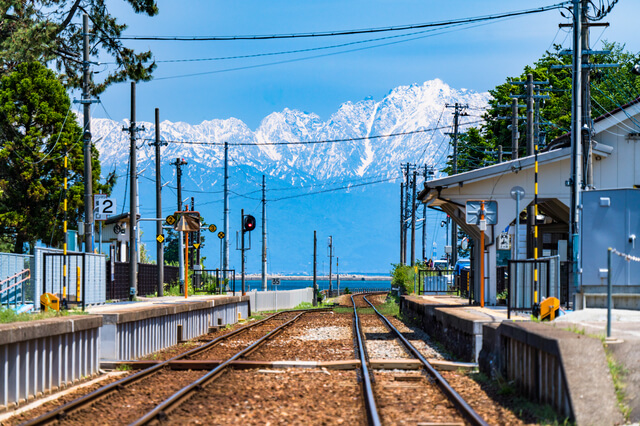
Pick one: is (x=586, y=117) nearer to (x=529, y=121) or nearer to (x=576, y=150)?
(x=576, y=150)

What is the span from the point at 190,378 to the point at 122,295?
1928 cm

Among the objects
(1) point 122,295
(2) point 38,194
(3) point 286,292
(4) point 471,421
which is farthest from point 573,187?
(3) point 286,292

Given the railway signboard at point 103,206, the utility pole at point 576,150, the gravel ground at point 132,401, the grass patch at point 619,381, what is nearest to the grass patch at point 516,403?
the grass patch at point 619,381

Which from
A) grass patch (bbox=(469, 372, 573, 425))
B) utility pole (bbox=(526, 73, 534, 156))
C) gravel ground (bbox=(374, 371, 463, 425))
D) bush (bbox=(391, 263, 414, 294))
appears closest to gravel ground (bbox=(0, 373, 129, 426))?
gravel ground (bbox=(374, 371, 463, 425))

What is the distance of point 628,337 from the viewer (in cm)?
1026

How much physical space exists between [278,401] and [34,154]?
3350cm

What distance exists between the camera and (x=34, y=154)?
1623 inches

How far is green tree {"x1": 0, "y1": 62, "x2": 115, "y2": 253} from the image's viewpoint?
4100cm

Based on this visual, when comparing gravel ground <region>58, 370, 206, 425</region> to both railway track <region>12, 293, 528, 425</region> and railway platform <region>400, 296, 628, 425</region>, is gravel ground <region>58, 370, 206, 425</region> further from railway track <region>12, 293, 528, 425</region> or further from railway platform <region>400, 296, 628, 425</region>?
railway platform <region>400, 296, 628, 425</region>

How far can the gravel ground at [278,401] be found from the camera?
9562 millimetres

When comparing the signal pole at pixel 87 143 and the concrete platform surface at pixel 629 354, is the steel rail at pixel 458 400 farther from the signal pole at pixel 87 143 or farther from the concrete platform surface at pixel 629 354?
the signal pole at pixel 87 143

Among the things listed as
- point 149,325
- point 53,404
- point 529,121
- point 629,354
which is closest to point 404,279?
point 529,121

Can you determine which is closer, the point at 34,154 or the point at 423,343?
the point at 423,343

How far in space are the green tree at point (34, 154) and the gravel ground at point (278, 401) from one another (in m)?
30.0
